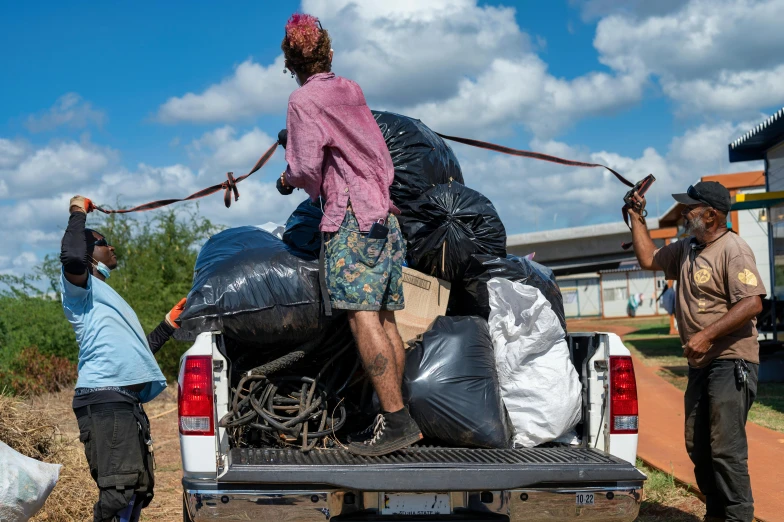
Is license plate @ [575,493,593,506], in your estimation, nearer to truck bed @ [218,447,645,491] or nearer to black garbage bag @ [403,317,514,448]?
truck bed @ [218,447,645,491]

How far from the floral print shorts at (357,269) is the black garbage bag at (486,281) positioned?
0.66 metres

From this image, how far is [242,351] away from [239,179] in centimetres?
97

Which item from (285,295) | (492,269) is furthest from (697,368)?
(285,295)

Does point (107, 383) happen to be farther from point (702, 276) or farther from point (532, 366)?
point (702, 276)

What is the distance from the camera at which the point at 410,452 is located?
348 centimetres

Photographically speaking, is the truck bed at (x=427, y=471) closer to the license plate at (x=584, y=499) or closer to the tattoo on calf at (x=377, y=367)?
the license plate at (x=584, y=499)

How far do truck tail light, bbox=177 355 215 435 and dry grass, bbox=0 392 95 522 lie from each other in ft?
7.23

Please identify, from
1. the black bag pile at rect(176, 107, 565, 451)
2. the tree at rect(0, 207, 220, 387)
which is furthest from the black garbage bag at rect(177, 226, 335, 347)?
the tree at rect(0, 207, 220, 387)

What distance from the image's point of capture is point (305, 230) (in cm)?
398

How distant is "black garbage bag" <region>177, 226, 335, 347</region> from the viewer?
3.63 meters

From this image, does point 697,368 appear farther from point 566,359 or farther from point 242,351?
point 242,351

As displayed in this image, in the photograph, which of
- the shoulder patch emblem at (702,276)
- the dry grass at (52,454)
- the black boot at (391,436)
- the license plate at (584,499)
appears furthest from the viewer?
the dry grass at (52,454)

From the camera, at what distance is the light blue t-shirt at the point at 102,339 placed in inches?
150

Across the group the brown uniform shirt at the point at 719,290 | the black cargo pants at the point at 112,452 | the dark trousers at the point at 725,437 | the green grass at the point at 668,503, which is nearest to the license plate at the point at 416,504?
the black cargo pants at the point at 112,452
